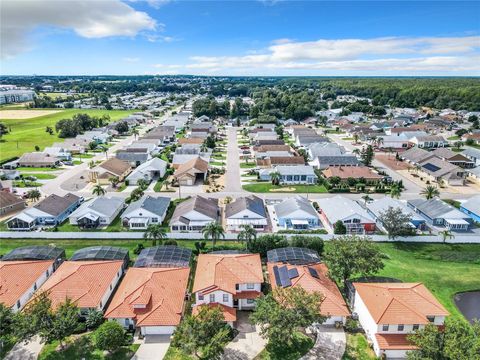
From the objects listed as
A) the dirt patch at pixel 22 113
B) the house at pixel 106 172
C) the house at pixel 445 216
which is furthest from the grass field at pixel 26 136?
the house at pixel 445 216

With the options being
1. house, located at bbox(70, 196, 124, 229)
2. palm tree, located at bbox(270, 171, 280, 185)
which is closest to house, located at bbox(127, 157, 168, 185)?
house, located at bbox(70, 196, 124, 229)

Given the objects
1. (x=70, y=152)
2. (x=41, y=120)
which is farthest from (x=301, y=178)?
(x=41, y=120)

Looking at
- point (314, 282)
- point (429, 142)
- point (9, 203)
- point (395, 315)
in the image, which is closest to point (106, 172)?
point (9, 203)

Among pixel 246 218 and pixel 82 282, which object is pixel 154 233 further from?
pixel 246 218

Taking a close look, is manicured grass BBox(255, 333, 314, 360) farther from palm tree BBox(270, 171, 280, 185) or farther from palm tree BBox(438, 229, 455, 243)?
palm tree BBox(270, 171, 280, 185)

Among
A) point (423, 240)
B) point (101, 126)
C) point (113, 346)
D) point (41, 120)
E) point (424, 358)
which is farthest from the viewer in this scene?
point (41, 120)

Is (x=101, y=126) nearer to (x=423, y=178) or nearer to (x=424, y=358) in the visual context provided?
(x=423, y=178)

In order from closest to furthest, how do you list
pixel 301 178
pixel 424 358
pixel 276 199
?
1. pixel 424 358
2. pixel 276 199
3. pixel 301 178
